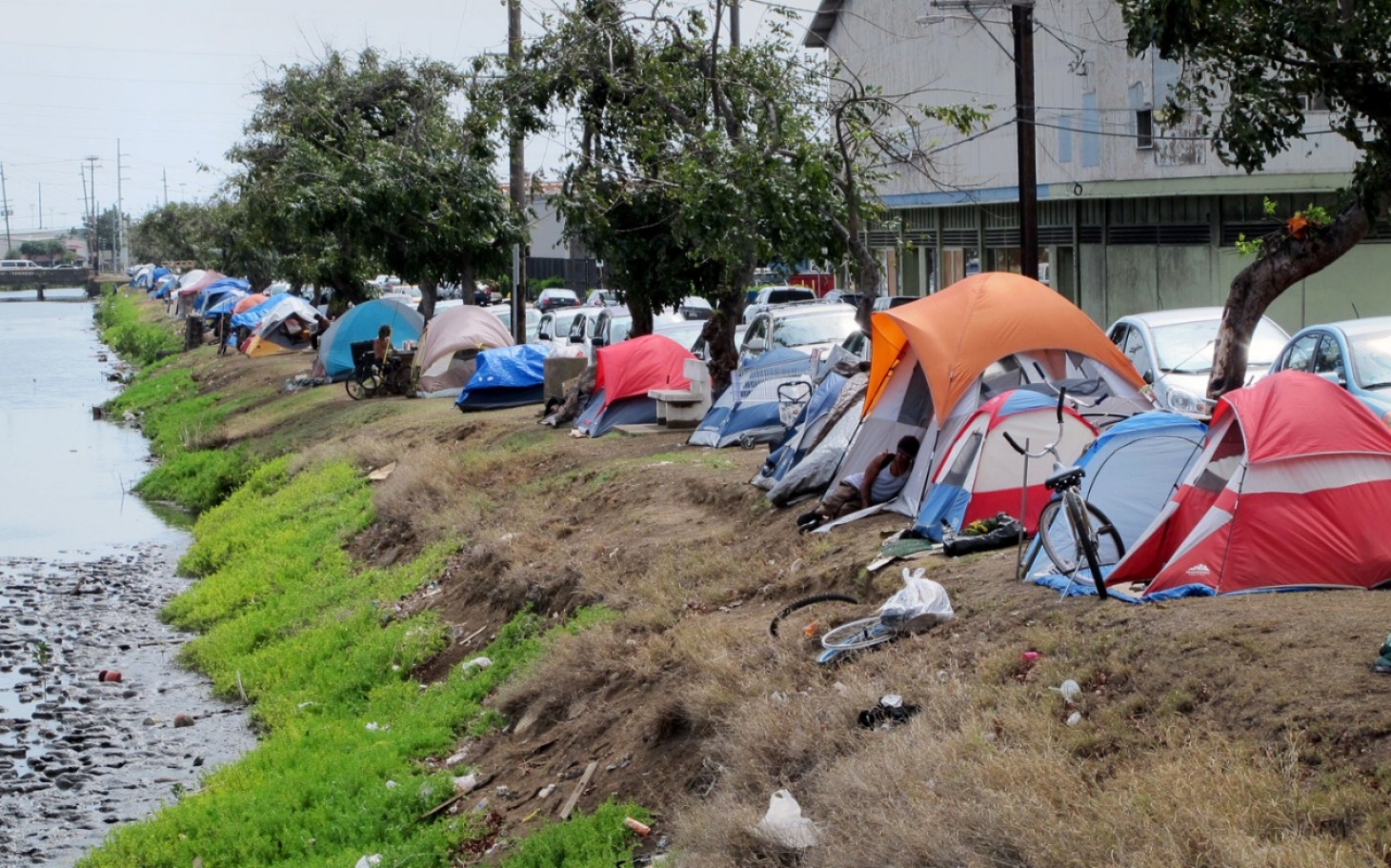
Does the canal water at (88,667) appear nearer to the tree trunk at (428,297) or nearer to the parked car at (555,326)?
the tree trunk at (428,297)

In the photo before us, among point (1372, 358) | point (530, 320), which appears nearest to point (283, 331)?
point (530, 320)

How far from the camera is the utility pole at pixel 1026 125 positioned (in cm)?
1862

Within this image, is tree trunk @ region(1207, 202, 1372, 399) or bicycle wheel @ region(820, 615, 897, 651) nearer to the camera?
bicycle wheel @ region(820, 615, 897, 651)

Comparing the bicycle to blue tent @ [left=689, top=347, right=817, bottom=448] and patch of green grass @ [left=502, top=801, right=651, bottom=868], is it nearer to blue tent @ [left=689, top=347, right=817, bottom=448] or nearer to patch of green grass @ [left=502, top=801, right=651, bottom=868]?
patch of green grass @ [left=502, top=801, right=651, bottom=868]

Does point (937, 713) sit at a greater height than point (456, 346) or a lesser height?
lesser

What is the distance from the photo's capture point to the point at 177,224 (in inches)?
3374

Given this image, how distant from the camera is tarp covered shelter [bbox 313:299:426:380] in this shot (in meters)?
32.1

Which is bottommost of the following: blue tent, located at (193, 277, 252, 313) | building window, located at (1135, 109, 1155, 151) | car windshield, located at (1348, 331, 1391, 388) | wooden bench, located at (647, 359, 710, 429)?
wooden bench, located at (647, 359, 710, 429)

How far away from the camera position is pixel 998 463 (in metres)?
11.3

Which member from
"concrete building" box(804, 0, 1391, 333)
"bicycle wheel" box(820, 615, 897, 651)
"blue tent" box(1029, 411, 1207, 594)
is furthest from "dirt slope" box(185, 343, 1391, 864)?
"concrete building" box(804, 0, 1391, 333)

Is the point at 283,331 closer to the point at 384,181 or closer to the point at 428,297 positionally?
the point at 428,297

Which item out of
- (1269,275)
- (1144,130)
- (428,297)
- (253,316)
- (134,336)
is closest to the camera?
(1269,275)

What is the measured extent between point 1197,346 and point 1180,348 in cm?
20

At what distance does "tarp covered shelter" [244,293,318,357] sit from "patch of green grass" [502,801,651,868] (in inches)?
1413
